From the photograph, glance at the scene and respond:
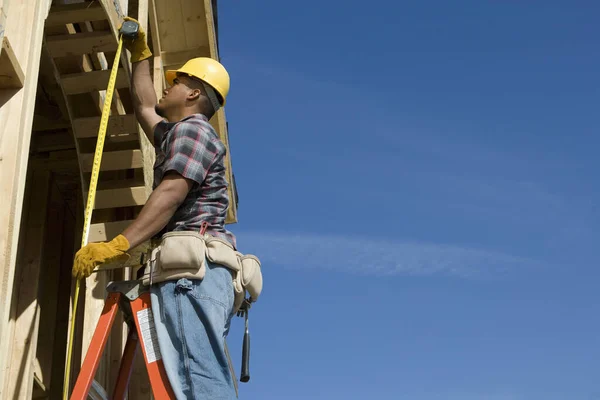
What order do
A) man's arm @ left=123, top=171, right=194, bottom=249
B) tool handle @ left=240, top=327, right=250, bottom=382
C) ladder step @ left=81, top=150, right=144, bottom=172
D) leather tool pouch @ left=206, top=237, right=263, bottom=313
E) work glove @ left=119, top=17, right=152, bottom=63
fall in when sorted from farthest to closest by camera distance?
1. ladder step @ left=81, top=150, right=144, bottom=172
2. work glove @ left=119, top=17, right=152, bottom=63
3. tool handle @ left=240, top=327, right=250, bottom=382
4. leather tool pouch @ left=206, top=237, right=263, bottom=313
5. man's arm @ left=123, top=171, right=194, bottom=249

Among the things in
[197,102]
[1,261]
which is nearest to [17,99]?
[1,261]

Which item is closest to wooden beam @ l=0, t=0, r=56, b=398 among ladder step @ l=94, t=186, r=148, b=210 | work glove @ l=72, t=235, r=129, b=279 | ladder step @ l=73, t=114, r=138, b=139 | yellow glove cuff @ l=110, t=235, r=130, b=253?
work glove @ l=72, t=235, r=129, b=279

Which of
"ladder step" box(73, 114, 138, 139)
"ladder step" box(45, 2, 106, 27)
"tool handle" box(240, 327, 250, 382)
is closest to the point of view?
"tool handle" box(240, 327, 250, 382)

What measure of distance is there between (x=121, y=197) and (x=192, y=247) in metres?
2.52

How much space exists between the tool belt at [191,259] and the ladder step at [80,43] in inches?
72.2

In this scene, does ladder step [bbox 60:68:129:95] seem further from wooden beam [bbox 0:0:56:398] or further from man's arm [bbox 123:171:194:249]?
man's arm [bbox 123:171:194:249]

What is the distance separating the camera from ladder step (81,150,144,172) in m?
5.69

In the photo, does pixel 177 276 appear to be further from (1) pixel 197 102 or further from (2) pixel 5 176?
(1) pixel 197 102

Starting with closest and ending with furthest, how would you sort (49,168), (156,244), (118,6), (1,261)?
(1,261) < (156,244) < (118,6) < (49,168)

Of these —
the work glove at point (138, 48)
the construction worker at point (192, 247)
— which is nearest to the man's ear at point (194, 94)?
the construction worker at point (192, 247)

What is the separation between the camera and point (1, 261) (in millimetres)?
3131

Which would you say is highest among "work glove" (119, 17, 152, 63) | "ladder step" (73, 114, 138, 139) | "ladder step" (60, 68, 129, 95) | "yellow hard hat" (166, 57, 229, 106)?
"ladder step" (60, 68, 129, 95)

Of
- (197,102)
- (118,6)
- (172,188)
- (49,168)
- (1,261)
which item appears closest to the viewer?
(1,261)

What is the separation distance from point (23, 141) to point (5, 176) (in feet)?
0.67
